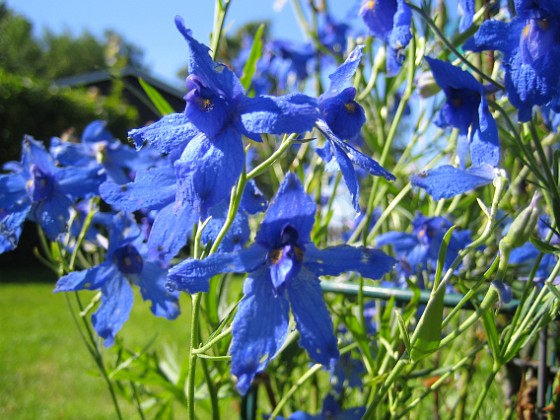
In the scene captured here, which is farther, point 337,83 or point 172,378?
point 172,378

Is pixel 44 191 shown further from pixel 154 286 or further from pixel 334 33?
pixel 334 33

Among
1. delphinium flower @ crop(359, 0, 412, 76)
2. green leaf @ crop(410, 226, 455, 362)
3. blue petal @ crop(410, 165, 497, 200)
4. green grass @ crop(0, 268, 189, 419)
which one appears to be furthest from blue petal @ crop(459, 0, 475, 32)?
green grass @ crop(0, 268, 189, 419)

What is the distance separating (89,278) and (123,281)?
41 mm

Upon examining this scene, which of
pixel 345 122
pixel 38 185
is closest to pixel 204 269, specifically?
pixel 345 122

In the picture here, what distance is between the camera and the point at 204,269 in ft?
1.48

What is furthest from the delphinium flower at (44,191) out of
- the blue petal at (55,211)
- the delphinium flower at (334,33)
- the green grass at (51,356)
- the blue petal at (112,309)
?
the delphinium flower at (334,33)

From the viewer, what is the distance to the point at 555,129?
0.83m

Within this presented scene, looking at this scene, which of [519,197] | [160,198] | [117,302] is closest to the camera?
[160,198]

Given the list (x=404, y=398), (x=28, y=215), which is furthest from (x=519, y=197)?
→ (x=28, y=215)

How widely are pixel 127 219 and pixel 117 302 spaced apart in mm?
104

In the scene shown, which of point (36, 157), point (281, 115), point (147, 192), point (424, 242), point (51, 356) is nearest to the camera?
point (281, 115)

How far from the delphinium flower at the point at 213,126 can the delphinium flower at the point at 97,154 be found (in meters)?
0.38

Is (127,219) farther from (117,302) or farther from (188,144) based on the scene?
(188,144)

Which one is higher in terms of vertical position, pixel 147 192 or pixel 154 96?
pixel 154 96
